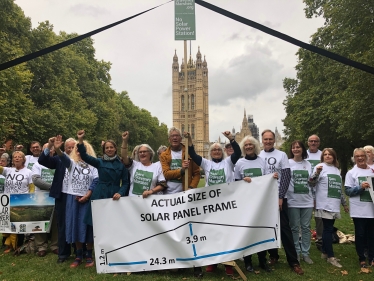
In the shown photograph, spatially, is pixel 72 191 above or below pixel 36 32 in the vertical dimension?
below

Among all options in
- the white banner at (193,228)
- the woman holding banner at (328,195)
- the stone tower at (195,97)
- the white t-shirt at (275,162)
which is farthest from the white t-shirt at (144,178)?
the stone tower at (195,97)

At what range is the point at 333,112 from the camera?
22.5m

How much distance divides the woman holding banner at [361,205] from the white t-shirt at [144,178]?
329cm

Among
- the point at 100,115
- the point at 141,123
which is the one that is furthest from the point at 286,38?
the point at 141,123

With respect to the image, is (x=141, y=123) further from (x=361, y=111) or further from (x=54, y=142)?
(x=54, y=142)

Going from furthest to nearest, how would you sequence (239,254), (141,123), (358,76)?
(141,123), (358,76), (239,254)

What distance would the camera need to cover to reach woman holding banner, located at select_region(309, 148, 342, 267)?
622 cm

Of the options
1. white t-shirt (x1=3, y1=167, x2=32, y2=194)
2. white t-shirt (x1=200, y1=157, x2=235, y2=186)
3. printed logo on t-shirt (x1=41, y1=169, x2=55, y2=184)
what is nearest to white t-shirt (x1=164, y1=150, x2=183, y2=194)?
white t-shirt (x1=200, y1=157, x2=235, y2=186)

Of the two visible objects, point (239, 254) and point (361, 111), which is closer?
point (239, 254)

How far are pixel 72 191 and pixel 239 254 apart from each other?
10.3 feet

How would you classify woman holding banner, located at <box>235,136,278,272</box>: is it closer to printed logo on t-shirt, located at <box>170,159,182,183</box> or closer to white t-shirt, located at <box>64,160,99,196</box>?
printed logo on t-shirt, located at <box>170,159,182,183</box>

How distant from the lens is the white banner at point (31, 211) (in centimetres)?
717

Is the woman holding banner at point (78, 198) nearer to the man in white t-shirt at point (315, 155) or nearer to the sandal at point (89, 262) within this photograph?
the sandal at point (89, 262)

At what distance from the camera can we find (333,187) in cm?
630
